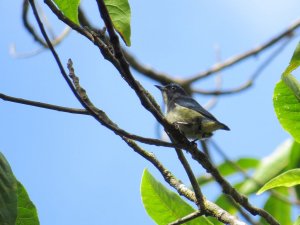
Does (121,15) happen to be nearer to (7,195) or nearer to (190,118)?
(7,195)

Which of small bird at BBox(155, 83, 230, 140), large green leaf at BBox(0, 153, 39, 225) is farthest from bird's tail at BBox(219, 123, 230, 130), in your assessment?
large green leaf at BBox(0, 153, 39, 225)

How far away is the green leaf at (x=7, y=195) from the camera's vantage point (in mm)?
1759

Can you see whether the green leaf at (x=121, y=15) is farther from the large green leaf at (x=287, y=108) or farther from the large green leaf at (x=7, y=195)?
the large green leaf at (x=287, y=108)

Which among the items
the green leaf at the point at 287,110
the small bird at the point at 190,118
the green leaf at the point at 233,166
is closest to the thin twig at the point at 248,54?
the small bird at the point at 190,118

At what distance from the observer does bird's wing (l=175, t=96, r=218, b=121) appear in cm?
519

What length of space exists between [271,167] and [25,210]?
2091 millimetres

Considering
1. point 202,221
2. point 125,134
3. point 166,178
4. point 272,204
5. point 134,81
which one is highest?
point 134,81

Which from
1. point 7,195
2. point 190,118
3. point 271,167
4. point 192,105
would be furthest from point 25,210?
point 192,105

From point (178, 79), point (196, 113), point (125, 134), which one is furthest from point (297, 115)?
point (178, 79)

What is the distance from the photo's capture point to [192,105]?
5461 mm

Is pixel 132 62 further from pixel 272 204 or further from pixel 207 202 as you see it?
pixel 207 202

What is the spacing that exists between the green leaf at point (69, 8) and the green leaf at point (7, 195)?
502 mm

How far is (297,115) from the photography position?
104 inches

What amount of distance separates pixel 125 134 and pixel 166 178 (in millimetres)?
758
